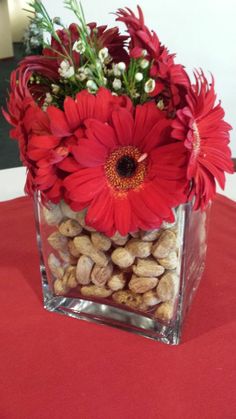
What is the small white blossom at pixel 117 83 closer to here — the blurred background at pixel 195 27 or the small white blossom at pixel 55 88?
the small white blossom at pixel 55 88

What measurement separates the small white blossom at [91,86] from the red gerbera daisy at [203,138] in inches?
3.2

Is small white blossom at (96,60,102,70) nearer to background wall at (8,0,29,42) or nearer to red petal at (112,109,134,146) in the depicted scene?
red petal at (112,109,134,146)

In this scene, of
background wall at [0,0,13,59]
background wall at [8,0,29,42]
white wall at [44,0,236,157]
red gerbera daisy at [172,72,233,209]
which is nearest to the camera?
red gerbera daisy at [172,72,233,209]

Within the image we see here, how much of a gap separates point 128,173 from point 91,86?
9 centimetres

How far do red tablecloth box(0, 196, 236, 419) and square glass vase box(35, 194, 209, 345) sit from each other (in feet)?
0.06

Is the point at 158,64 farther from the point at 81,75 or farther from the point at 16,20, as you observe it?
the point at 16,20

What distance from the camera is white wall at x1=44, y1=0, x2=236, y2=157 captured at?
6.29 feet

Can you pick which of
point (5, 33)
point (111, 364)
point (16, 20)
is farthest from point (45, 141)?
point (16, 20)

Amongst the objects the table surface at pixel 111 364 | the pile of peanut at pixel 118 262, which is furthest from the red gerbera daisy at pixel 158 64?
the table surface at pixel 111 364

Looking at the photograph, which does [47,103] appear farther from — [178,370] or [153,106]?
[178,370]

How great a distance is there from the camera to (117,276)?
0.52m

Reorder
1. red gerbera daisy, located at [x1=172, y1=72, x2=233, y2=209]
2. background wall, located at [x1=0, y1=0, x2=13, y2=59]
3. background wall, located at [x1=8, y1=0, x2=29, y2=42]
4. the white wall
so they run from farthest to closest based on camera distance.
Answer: background wall, located at [x1=8, y1=0, x2=29, y2=42], background wall, located at [x1=0, y1=0, x2=13, y2=59], the white wall, red gerbera daisy, located at [x1=172, y1=72, x2=233, y2=209]

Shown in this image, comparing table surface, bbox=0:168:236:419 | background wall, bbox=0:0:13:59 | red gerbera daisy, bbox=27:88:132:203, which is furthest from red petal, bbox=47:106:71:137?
background wall, bbox=0:0:13:59

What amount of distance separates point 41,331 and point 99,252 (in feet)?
0.38
